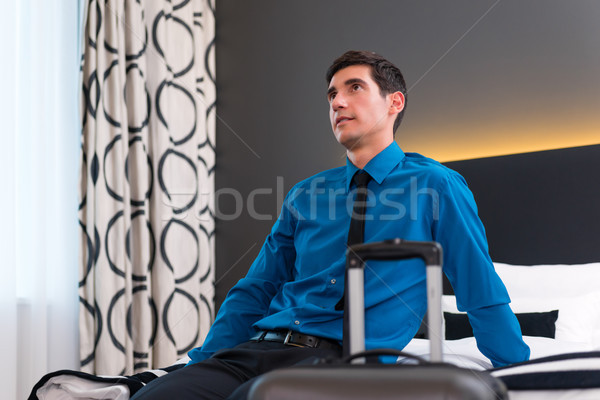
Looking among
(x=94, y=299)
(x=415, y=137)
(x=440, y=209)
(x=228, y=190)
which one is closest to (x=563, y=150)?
(x=415, y=137)

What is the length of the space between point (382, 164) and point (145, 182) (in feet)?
6.10

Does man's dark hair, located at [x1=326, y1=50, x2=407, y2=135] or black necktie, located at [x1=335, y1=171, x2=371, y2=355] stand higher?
man's dark hair, located at [x1=326, y1=50, x2=407, y2=135]

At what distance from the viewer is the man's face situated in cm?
174

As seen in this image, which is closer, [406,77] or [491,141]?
[491,141]

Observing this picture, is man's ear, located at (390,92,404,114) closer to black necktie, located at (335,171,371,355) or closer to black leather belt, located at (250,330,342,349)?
black necktie, located at (335,171,371,355)

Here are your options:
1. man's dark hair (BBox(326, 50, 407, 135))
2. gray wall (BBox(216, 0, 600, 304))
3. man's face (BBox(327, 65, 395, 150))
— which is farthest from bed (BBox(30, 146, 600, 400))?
man's dark hair (BBox(326, 50, 407, 135))

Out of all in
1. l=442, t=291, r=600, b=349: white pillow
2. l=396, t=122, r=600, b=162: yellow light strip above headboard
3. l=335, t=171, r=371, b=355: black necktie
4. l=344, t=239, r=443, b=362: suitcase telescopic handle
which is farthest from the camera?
l=396, t=122, r=600, b=162: yellow light strip above headboard

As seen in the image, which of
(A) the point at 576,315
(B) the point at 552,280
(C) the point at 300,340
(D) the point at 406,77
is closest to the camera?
(C) the point at 300,340

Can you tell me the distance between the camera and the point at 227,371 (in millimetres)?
1370

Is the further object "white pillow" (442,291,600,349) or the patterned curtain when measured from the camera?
the patterned curtain

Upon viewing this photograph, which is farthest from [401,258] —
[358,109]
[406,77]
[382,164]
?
[406,77]

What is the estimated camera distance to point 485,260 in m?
1.41

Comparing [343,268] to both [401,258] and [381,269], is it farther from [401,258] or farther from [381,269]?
[401,258]

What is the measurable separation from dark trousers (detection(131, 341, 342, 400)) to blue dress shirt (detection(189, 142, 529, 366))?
0.09 m
